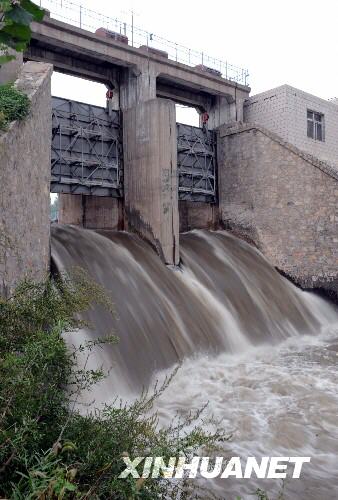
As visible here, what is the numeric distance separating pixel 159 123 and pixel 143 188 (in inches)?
90.7

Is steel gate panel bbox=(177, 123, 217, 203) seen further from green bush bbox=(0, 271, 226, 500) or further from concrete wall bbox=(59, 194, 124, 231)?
green bush bbox=(0, 271, 226, 500)

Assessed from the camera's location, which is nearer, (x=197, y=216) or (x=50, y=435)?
(x=50, y=435)

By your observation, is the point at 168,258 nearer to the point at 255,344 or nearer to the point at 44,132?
the point at 255,344

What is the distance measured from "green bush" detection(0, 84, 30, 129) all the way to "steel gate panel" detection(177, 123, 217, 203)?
9.63m

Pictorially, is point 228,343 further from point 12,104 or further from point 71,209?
point 71,209

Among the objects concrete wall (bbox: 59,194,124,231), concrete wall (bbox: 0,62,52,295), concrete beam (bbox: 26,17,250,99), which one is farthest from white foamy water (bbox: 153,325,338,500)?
concrete beam (bbox: 26,17,250,99)

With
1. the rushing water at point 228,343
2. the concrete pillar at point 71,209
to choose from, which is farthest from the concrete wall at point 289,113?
the concrete pillar at point 71,209

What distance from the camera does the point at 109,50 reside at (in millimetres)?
14961

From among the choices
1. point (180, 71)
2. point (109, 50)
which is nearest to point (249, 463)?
point (109, 50)

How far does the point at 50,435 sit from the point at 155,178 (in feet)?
37.0

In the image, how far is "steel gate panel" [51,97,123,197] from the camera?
13906mm

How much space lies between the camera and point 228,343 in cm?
1109

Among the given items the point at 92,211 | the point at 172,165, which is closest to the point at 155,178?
the point at 172,165

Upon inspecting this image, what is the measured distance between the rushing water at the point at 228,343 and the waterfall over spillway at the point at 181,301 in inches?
1.4
